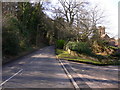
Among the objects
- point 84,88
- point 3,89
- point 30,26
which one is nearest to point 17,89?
point 3,89

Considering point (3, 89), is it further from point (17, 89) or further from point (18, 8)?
point (18, 8)

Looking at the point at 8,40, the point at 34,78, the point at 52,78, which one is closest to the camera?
the point at 34,78

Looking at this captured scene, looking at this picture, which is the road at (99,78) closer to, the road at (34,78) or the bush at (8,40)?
the road at (34,78)

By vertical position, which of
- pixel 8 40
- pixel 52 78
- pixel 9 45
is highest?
pixel 8 40

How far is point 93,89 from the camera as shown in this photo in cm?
885

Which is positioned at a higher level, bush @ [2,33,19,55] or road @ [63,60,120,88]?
bush @ [2,33,19,55]

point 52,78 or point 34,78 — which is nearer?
point 34,78

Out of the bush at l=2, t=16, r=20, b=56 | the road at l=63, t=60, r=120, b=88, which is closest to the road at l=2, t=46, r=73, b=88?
the road at l=63, t=60, r=120, b=88

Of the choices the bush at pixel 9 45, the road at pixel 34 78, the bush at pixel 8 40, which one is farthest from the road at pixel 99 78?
the bush at pixel 9 45

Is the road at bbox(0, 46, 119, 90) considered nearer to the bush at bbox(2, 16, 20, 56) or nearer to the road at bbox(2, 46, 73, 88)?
the road at bbox(2, 46, 73, 88)

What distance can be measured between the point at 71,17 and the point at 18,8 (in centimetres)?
1298

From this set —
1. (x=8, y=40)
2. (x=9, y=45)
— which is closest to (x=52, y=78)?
(x=8, y=40)

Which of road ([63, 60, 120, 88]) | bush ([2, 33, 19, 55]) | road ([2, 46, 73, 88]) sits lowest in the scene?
road ([63, 60, 120, 88])

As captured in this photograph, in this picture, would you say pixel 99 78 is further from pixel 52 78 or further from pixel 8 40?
pixel 8 40
